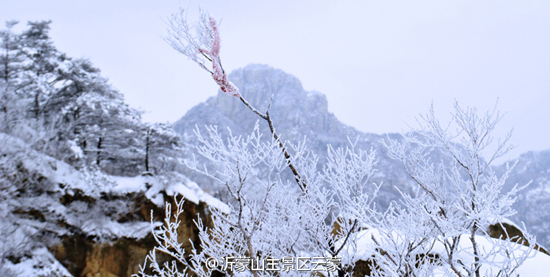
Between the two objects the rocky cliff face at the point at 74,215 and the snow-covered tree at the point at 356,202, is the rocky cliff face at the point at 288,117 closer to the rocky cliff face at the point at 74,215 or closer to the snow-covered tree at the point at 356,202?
the rocky cliff face at the point at 74,215

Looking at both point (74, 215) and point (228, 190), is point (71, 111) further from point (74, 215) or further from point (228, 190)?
point (228, 190)

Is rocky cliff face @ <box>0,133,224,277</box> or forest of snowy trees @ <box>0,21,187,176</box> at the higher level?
forest of snowy trees @ <box>0,21,187,176</box>

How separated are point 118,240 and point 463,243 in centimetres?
1129

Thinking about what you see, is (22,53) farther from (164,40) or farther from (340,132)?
(340,132)

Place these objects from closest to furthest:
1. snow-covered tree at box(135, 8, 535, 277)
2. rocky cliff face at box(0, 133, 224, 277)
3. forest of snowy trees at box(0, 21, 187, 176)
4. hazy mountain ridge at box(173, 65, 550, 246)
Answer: snow-covered tree at box(135, 8, 535, 277)
rocky cliff face at box(0, 133, 224, 277)
forest of snowy trees at box(0, 21, 187, 176)
hazy mountain ridge at box(173, 65, 550, 246)

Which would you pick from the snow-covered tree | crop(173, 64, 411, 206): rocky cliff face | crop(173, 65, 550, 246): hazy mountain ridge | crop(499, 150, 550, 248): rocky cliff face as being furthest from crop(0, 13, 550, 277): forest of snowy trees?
crop(173, 64, 411, 206): rocky cliff face

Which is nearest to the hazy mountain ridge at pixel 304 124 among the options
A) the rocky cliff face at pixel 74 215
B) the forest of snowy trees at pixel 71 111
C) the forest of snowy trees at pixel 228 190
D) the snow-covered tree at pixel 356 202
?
the forest of snowy trees at pixel 71 111

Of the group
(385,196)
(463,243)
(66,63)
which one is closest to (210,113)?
(385,196)

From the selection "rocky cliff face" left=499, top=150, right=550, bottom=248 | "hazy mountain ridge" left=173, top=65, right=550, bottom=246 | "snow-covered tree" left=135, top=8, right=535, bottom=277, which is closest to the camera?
"snow-covered tree" left=135, top=8, right=535, bottom=277

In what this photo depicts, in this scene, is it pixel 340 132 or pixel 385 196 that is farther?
pixel 340 132

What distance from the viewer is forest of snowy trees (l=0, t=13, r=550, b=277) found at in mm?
2357

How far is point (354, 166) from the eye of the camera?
3.00 metres

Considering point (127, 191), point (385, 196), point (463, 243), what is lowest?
point (385, 196)

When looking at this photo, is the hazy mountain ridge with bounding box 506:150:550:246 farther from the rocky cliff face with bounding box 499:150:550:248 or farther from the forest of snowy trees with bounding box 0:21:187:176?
the forest of snowy trees with bounding box 0:21:187:176
